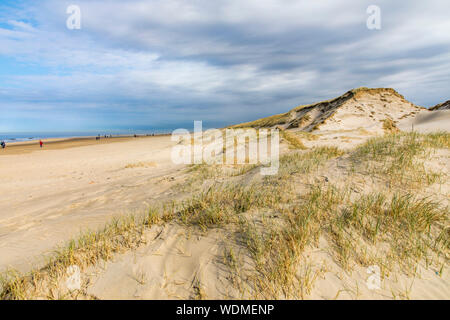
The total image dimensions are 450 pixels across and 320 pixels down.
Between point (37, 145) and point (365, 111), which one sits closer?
point (365, 111)

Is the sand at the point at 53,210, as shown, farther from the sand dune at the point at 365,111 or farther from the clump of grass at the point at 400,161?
A: the sand dune at the point at 365,111

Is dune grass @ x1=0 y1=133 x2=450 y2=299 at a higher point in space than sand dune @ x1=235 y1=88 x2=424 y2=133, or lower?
lower

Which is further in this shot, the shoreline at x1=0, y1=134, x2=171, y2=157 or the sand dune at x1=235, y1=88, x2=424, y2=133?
the shoreline at x1=0, y1=134, x2=171, y2=157

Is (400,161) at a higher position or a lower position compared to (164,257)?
higher

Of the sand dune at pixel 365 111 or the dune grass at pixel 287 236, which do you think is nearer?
the dune grass at pixel 287 236
